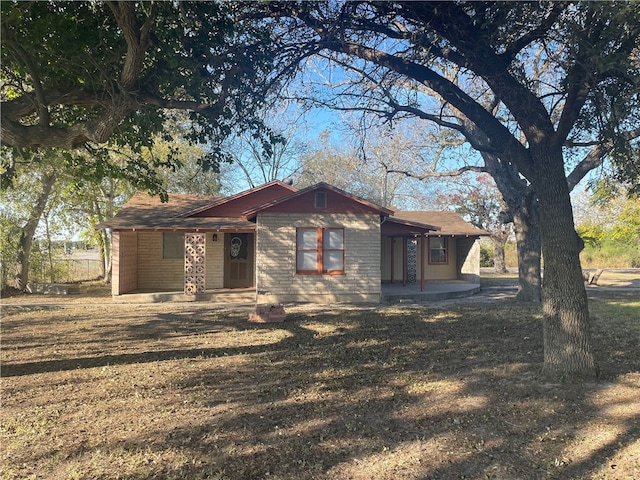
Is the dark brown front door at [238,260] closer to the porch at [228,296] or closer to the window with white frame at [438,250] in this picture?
the porch at [228,296]

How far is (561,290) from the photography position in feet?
18.4

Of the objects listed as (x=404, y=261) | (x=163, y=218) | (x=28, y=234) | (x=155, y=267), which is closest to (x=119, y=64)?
(x=163, y=218)

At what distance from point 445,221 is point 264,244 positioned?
12.1 meters

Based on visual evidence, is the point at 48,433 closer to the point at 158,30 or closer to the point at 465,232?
the point at 158,30

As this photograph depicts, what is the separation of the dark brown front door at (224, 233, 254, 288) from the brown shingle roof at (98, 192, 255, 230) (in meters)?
0.88

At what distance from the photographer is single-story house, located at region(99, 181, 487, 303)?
47.7 feet

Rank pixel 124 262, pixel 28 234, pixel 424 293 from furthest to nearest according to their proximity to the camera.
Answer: pixel 28 234, pixel 124 262, pixel 424 293

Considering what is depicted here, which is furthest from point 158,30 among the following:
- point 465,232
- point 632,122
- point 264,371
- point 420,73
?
point 465,232

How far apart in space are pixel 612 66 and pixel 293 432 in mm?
5173

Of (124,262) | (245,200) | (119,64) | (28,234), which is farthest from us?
(28,234)

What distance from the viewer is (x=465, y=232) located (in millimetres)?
20984

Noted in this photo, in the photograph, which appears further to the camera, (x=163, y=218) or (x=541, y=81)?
(x=163, y=218)

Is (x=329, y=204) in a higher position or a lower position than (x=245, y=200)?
lower

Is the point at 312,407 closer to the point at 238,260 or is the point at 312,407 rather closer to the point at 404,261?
the point at 238,260
